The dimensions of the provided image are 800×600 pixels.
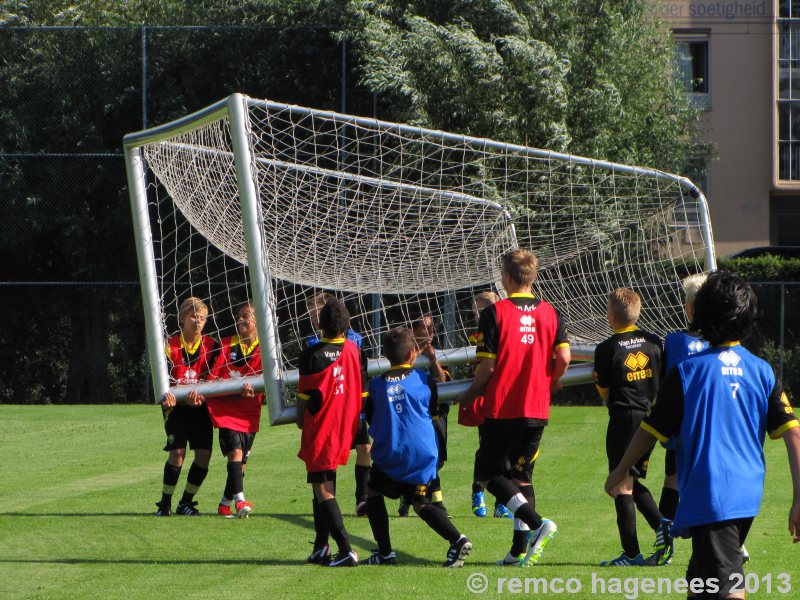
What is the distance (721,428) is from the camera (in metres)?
4.30

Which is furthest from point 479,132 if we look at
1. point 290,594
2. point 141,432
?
point 290,594

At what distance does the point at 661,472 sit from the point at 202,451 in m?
4.74

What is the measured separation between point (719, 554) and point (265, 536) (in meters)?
4.37

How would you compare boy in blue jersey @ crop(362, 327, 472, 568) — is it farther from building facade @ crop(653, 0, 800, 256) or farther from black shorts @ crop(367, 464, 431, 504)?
building facade @ crop(653, 0, 800, 256)

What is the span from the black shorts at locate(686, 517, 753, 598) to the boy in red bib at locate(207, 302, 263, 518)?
5.03 meters

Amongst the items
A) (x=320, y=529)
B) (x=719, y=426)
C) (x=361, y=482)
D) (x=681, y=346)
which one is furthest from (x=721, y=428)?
(x=361, y=482)

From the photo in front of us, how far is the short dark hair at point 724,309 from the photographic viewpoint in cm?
427

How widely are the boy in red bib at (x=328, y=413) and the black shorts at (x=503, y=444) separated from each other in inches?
32.0

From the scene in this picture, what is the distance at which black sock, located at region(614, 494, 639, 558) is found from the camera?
21.8ft

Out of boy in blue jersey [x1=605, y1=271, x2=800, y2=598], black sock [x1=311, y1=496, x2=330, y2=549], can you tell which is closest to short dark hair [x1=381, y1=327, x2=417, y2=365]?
black sock [x1=311, y1=496, x2=330, y2=549]

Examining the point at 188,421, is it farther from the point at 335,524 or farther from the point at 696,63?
the point at 696,63

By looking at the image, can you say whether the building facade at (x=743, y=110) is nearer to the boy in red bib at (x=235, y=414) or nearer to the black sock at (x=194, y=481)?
the boy in red bib at (x=235, y=414)

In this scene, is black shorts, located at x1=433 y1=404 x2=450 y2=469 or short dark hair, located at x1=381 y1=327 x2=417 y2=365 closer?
short dark hair, located at x1=381 y1=327 x2=417 y2=365

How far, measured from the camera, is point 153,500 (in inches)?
383
